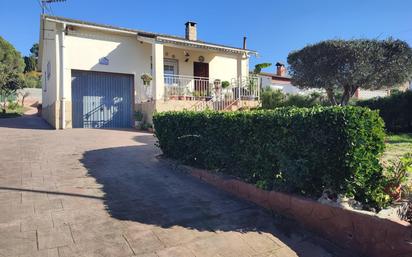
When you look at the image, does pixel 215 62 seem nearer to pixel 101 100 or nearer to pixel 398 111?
pixel 101 100

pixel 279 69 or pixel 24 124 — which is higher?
pixel 279 69

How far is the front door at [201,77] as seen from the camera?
57.7 ft

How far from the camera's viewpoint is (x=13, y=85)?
85.8 ft

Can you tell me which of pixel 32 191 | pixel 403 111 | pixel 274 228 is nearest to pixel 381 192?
pixel 274 228

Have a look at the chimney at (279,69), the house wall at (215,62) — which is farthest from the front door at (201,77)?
the chimney at (279,69)

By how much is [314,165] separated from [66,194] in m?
3.81

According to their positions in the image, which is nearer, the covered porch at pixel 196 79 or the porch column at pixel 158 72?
the porch column at pixel 158 72

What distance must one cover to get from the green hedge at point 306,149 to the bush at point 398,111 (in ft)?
32.2

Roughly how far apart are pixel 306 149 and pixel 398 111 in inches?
426

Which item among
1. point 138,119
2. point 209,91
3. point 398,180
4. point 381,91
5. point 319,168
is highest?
point 381,91

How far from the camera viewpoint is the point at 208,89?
17812mm

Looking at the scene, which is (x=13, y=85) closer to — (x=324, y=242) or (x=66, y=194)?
(x=66, y=194)

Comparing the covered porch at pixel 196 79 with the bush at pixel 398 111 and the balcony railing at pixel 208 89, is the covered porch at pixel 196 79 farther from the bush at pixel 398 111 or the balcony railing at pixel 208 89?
the bush at pixel 398 111

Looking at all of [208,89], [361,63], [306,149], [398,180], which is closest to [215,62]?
[208,89]
